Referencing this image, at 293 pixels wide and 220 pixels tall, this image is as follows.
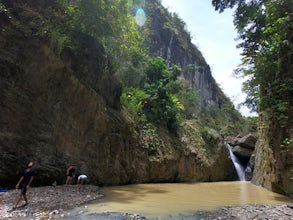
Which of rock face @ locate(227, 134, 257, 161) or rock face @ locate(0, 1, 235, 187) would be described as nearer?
rock face @ locate(0, 1, 235, 187)

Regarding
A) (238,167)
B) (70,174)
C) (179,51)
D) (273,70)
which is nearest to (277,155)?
(273,70)

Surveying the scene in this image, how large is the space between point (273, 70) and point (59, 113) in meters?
11.4

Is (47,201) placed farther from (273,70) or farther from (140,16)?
(140,16)

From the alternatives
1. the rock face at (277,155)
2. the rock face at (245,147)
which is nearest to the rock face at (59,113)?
the rock face at (277,155)

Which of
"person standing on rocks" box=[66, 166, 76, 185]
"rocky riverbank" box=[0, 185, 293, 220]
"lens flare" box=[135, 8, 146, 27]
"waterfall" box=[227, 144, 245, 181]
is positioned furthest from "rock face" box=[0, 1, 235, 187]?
"lens flare" box=[135, 8, 146, 27]

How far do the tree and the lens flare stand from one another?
85.3 ft

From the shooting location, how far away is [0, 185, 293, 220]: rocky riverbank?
730cm

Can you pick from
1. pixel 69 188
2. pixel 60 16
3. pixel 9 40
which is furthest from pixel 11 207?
pixel 60 16

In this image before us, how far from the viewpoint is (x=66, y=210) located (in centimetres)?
798

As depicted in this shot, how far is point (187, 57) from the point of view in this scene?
5056cm

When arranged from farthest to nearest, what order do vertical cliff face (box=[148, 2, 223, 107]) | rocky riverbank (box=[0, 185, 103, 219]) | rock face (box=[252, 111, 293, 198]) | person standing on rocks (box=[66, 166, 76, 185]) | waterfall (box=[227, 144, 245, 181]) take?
1. vertical cliff face (box=[148, 2, 223, 107])
2. waterfall (box=[227, 144, 245, 181])
3. rock face (box=[252, 111, 293, 198])
4. person standing on rocks (box=[66, 166, 76, 185])
5. rocky riverbank (box=[0, 185, 103, 219])

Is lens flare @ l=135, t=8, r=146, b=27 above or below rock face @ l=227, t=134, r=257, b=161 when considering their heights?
above

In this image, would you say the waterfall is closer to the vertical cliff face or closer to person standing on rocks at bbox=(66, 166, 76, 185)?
person standing on rocks at bbox=(66, 166, 76, 185)

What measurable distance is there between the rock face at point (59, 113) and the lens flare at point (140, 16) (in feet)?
76.7
